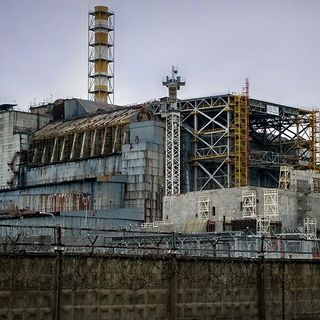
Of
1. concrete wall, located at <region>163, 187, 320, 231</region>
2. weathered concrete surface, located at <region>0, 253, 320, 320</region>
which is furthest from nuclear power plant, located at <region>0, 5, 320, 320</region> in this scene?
weathered concrete surface, located at <region>0, 253, 320, 320</region>

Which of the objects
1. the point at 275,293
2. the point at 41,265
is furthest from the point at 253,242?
the point at 41,265

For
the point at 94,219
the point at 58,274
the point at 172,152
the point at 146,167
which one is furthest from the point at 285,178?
the point at 58,274

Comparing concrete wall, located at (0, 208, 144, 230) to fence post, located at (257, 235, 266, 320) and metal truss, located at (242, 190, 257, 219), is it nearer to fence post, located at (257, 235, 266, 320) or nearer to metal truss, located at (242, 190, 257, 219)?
→ metal truss, located at (242, 190, 257, 219)

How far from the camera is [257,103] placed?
124000 mm

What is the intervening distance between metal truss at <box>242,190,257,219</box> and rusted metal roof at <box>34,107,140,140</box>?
30.5m

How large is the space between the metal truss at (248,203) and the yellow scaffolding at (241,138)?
13771 mm

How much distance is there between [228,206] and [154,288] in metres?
63.0

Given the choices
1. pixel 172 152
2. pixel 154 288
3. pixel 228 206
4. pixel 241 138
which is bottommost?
pixel 154 288

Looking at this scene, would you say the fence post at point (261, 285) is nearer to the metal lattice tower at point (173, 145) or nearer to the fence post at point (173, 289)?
the fence post at point (173, 289)

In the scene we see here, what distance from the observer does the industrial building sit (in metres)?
108

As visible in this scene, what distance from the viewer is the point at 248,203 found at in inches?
4107

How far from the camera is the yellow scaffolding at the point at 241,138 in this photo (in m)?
119

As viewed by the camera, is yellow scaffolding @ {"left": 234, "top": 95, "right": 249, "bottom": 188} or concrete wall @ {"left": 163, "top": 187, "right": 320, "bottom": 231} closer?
concrete wall @ {"left": 163, "top": 187, "right": 320, "bottom": 231}

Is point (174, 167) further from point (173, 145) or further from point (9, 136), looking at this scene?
point (9, 136)
